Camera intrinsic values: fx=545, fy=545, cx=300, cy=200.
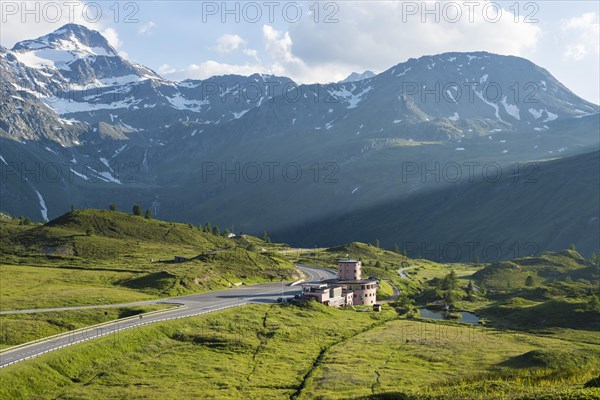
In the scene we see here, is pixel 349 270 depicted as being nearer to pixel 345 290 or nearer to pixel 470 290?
pixel 345 290

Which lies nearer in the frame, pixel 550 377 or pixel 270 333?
pixel 550 377

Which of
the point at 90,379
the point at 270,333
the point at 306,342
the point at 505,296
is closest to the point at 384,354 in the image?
the point at 306,342

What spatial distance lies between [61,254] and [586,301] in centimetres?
14411

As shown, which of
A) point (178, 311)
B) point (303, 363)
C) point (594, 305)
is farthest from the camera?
A: point (594, 305)

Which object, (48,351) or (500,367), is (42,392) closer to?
(48,351)

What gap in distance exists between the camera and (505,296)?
165 metres

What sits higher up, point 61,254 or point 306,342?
point 61,254

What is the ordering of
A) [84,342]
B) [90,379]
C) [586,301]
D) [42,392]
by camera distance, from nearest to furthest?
[42,392] < [90,379] < [84,342] < [586,301]

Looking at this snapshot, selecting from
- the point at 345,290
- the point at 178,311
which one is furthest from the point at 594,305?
the point at 178,311

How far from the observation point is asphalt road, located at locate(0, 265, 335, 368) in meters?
70.8

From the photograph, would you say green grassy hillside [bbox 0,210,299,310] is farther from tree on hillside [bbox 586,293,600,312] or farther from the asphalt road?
tree on hillside [bbox 586,293,600,312]

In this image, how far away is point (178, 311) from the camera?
99312mm

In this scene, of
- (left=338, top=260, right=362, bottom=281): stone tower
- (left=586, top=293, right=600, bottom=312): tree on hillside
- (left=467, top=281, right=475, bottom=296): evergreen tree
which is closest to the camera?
(left=586, top=293, right=600, bottom=312): tree on hillside

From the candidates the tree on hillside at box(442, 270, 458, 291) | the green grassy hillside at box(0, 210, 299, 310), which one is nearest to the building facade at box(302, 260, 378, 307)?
the green grassy hillside at box(0, 210, 299, 310)
